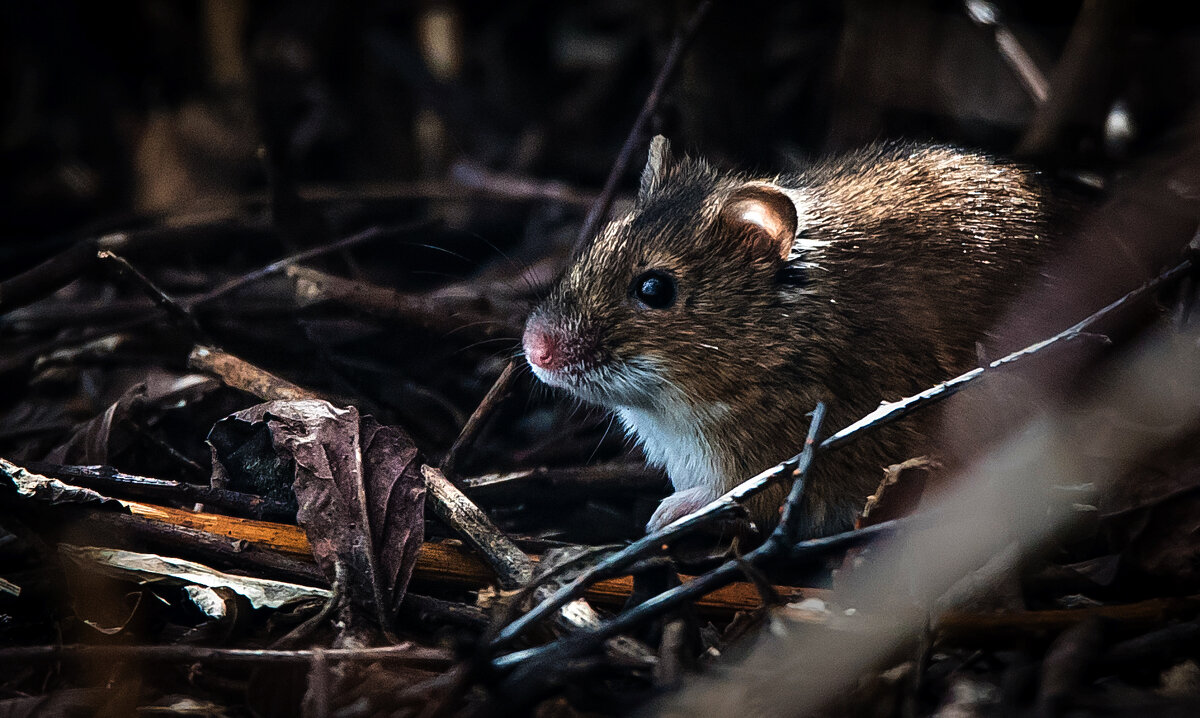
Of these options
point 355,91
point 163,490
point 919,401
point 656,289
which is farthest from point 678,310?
point 355,91

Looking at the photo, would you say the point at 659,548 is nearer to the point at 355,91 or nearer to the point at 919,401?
the point at 919,401

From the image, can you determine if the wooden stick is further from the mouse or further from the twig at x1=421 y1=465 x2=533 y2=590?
the mouse

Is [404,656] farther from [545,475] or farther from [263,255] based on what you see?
[263,255]

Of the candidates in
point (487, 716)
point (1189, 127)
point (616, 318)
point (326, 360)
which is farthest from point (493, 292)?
point (1189, 127)

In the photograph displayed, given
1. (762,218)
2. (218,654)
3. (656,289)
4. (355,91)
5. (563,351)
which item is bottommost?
(218,654)

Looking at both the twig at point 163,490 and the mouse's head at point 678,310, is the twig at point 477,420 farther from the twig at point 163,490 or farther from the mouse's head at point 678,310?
the twig at point 163,490
